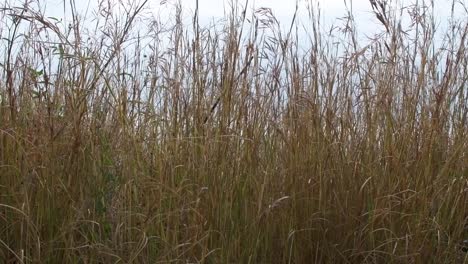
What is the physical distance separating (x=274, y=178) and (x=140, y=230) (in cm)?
66

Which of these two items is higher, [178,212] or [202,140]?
[202,140]

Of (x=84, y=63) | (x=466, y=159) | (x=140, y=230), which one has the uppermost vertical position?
(x=84, y=63)

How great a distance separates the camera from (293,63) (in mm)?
3844

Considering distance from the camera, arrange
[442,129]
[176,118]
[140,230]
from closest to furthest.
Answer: [140,230] < [176,118] < [442,129]

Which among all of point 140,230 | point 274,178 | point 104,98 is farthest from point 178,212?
point 104,98

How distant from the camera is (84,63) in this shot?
3.36m

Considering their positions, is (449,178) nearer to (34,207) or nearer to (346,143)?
(346,143)

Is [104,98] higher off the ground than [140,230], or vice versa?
[104,98]

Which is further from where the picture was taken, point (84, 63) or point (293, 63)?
point (293, 63)

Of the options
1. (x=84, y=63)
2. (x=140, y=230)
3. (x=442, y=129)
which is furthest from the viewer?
(x=442, y=129)

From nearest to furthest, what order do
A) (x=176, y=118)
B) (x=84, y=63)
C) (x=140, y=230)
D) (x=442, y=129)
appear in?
(x=140, y=230), (x=84, y=63), (x=176, y=118), (x=442, y=129)

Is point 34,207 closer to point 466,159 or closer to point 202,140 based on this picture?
point 202,140

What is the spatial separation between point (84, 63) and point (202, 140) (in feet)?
1.74

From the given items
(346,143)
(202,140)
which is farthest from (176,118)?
(346,143)
